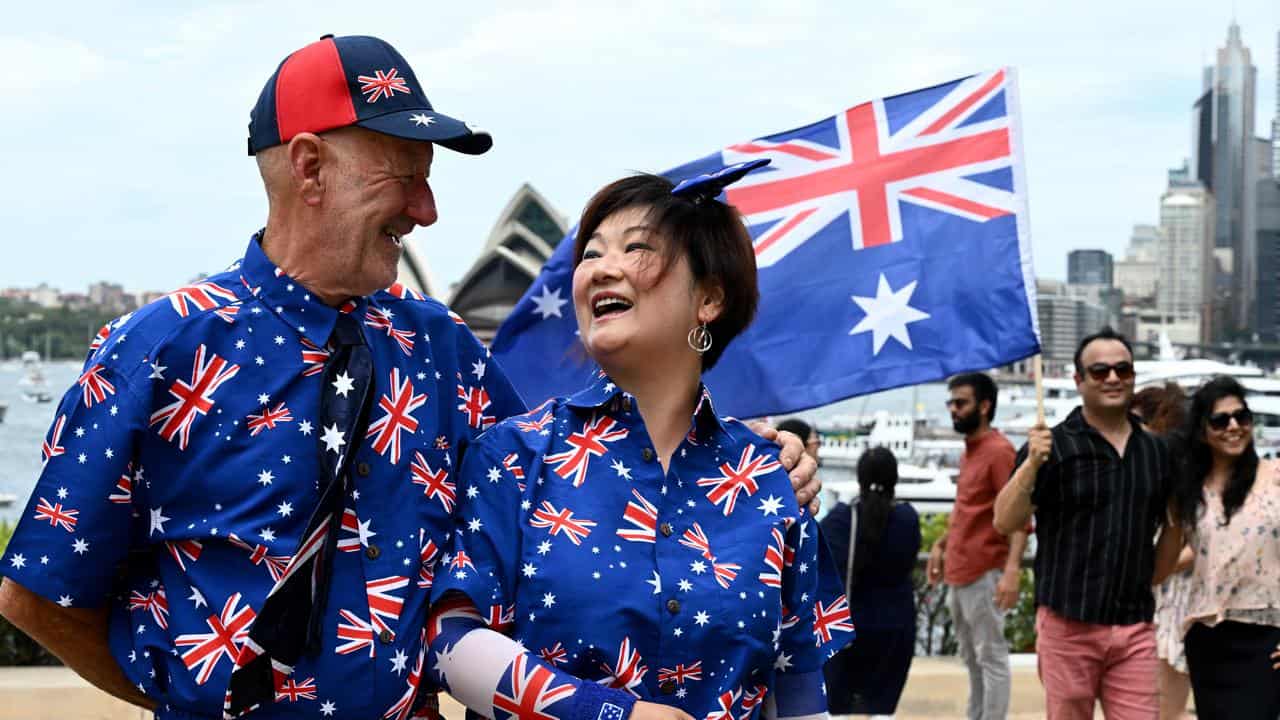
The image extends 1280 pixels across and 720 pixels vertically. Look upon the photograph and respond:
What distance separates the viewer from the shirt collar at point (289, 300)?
2.68 meters

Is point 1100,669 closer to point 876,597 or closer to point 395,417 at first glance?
point 876,597

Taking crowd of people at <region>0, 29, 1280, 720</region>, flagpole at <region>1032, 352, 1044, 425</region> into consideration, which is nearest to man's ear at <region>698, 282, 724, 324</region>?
crowd of people at <region>0, 29, 1280, 720</region>

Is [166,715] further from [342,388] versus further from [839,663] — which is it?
[839,663]

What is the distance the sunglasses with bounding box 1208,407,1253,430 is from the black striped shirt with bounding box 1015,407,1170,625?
0.35 meters

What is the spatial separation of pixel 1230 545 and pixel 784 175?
2384 mm

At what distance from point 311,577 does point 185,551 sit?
0.69 feet

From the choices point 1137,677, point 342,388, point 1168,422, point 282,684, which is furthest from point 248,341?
point 1168,422

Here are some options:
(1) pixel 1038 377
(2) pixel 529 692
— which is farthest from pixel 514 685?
(1) pixel 1038 377

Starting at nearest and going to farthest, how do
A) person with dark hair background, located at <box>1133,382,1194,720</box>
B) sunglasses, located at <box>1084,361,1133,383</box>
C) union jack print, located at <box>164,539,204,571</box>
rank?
union jack print, located at <box>164,539,204,571</box>
sunglasses, located at <box>1084,361,1133,383</box>
person with dark hair background, located at <box>1133,382,1194,720</box>

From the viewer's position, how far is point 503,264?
47.0 meters

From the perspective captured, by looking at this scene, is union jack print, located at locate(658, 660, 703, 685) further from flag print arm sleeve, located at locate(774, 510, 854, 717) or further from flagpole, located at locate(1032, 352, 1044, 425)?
flagpole, located at locate(1032, 352, 1044, 425)

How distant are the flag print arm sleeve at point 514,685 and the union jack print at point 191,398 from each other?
0.56m

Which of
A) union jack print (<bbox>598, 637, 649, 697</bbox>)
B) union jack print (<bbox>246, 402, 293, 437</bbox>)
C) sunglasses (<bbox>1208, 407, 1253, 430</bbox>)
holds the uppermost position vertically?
union jack print (<bbox>246, 402, 293, 437</bbox>)

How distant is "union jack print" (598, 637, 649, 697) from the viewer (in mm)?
2584
